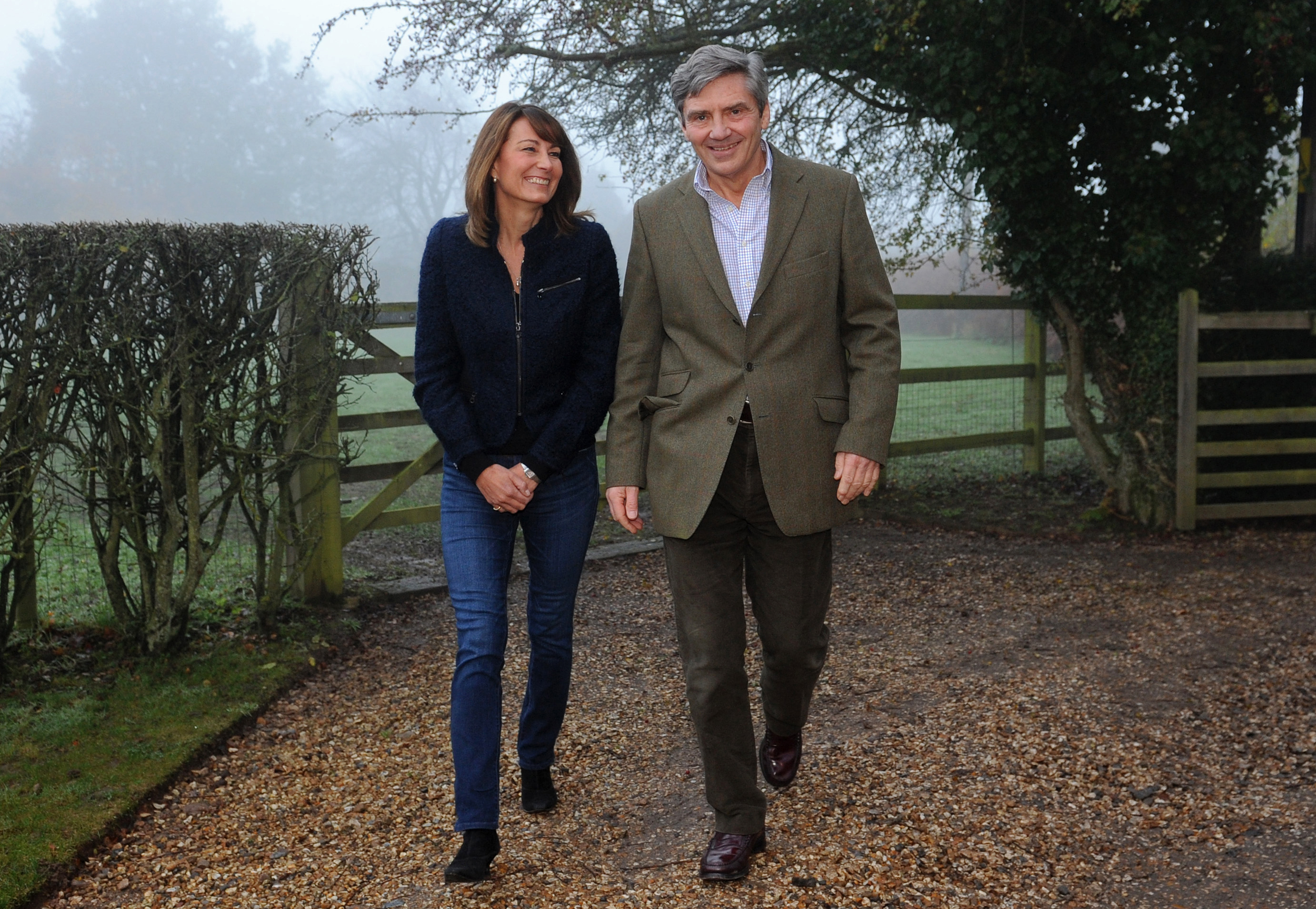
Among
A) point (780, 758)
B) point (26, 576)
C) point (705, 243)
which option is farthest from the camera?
point (26, 576)

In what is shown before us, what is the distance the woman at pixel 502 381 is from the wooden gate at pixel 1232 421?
18.7 feet

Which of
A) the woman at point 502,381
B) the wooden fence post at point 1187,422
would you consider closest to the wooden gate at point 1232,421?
the wooden fence post at point 1187,422

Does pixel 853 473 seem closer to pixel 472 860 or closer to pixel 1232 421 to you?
pixel 472 860

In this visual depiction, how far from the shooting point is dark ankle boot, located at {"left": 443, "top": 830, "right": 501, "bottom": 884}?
2943 mm

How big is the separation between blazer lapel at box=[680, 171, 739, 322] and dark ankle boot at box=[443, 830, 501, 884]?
153 cm

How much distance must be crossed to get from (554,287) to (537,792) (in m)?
1.57

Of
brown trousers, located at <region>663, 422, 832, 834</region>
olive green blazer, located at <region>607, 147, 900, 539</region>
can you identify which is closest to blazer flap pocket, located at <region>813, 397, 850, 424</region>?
olive green blazer, located at <region>607, 147, 900, 539</region>

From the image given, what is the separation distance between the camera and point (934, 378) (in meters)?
9.31

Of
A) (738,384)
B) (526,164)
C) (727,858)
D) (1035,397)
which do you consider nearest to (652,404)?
(738,384)

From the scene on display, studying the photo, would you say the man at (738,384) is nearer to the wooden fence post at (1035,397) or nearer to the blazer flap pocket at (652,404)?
the blazer flap pocket at (652,404)

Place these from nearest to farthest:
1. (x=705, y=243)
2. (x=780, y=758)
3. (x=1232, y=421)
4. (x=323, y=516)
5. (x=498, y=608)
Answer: (x=705, y=243), (x=498, y=608), (x=780, y=758), (x=323, y=516), (x=1232, y=421)

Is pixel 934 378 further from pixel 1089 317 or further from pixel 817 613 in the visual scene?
pixel 817 613

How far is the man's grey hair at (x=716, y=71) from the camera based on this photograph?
283cm

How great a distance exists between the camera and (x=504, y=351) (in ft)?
10.1
